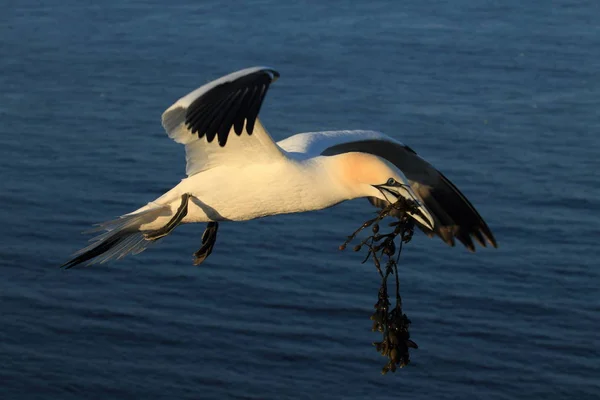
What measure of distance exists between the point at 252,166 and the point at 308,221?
20.7ft

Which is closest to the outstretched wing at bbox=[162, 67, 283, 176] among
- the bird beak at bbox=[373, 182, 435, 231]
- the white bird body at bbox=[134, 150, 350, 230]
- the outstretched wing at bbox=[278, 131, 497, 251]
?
the white bird body at bbox=[134, 150, 350, 230]

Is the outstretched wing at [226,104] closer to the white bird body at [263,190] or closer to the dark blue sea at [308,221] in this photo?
the white bird body at [263,190]

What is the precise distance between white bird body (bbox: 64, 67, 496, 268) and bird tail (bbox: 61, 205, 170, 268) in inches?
→ 0.5

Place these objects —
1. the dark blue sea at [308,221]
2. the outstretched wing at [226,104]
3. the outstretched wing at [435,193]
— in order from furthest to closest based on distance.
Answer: the dark blue sea at [308,221], the outstretched wing at [435,193], the outstretched wing at [226,104]

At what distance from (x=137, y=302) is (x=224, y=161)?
552cm

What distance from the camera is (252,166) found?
278 inches

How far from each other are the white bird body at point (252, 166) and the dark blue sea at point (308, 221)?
13.4ft

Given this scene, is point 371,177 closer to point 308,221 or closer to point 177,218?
point 177,218

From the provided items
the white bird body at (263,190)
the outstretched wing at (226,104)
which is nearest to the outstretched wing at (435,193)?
the white bird body at (263,190)

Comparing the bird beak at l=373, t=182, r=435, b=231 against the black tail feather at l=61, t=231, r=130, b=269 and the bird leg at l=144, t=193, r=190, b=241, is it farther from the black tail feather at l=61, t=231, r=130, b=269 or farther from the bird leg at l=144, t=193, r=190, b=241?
the black tail feather at l=61, t=231, r=130, b=269

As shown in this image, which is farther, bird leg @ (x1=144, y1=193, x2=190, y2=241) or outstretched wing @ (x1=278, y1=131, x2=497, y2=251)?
outstretched wing @ (x1=278, y1=131, x2=497, y2=251)

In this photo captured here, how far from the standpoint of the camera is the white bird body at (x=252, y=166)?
650cm

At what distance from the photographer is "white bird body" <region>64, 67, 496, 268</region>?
21.3 feet

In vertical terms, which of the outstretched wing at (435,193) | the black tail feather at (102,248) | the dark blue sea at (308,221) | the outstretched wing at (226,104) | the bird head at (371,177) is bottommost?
the dark blue sea at (308,221)
